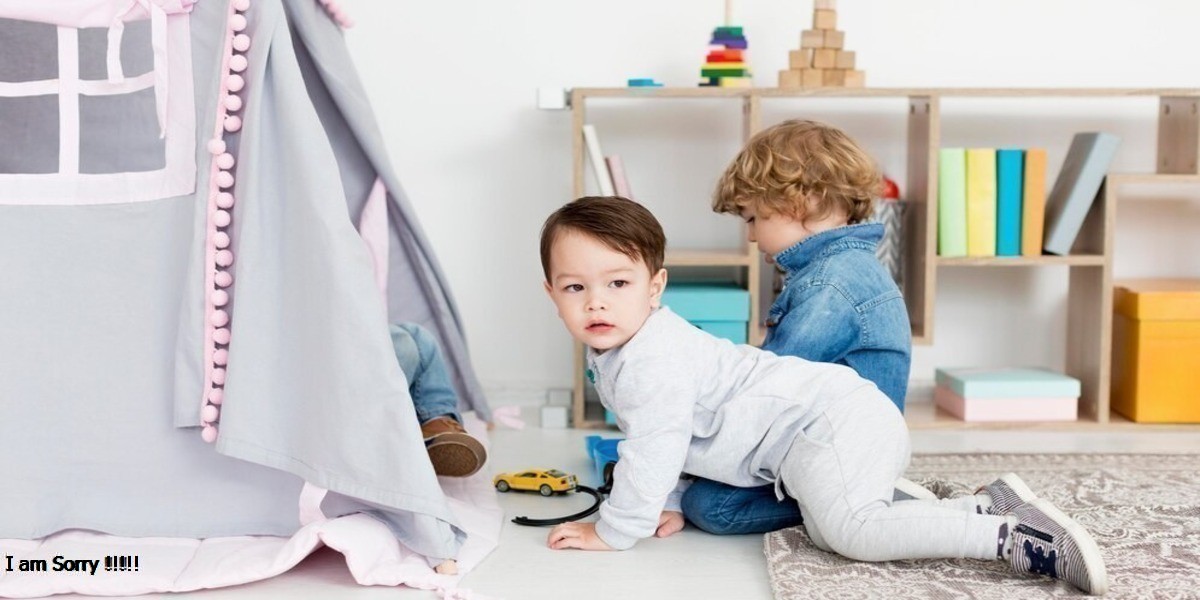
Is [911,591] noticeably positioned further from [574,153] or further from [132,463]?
[574,153]

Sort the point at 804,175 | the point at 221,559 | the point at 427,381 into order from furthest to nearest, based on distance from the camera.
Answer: the point at 427,381 → the point at 804,175 → the point at 221,559

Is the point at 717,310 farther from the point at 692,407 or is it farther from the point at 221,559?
the point at 221,559

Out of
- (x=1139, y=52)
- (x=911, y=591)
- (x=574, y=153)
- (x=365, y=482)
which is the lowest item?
(x=911, y=591)

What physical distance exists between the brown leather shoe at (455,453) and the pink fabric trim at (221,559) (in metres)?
0.23

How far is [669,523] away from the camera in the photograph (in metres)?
1.79

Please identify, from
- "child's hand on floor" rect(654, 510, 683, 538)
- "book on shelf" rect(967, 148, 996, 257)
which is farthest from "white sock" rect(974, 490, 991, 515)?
"book on shelf" rect(967, 148, 996, 257)

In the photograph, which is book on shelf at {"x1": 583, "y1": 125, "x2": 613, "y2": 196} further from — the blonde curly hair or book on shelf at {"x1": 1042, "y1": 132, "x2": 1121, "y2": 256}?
book on shelf at {"x1": 1042, "y1": 132, "x2": 1121, "y2": 256}

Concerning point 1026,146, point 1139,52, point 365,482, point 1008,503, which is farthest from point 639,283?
point 1139,52

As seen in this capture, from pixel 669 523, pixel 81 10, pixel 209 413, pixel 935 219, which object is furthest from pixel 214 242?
pixel 935 219

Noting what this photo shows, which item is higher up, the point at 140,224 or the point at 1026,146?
the point at 1026,146

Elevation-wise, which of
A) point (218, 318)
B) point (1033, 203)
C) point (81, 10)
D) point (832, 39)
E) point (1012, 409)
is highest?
point (832, 39)

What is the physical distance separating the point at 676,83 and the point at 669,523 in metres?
1.25

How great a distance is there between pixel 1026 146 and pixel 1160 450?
781 millimetres

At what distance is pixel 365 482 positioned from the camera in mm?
1534
